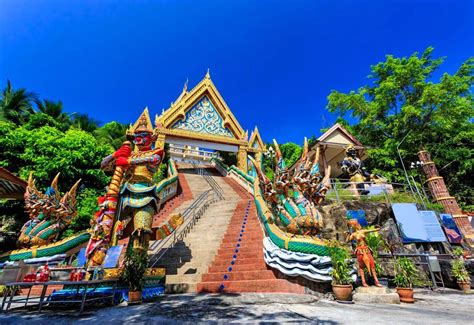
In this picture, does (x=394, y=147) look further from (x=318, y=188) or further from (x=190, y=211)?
(x=190, y=211)

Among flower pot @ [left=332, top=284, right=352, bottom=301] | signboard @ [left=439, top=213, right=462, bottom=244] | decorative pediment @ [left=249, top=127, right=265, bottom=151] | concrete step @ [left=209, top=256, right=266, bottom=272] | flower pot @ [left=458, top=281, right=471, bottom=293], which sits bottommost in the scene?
flower pot @ [left=458, top=281, right=471, bottom=293]

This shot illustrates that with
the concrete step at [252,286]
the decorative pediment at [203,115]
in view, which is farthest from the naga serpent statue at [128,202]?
the decorative pediment at [203,115]

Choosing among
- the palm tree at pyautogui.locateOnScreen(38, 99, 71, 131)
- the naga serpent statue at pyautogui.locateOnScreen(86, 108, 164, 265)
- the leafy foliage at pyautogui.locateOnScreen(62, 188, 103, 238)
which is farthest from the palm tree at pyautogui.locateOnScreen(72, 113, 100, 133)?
the naga serpent statue at pyautogui.locateOnScreen(86, 108, 164, 265)

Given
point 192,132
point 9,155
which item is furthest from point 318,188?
point 9,155

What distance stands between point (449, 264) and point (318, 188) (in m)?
5.50

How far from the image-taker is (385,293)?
4684mm

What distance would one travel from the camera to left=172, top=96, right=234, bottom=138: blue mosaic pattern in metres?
17.7

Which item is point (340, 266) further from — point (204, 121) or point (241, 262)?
point (204, 121)

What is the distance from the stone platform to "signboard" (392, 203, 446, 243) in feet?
18.5

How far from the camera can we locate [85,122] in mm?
18969

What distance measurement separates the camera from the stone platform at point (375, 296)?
459cm

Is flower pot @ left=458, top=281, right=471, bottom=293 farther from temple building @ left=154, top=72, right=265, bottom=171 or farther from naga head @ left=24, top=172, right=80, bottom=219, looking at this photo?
naga head @ left=24, top=172, right=80, bottom=219

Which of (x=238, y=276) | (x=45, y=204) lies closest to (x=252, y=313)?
(x=238, y=276)

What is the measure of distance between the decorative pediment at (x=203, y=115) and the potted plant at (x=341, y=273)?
1426 centimetres
